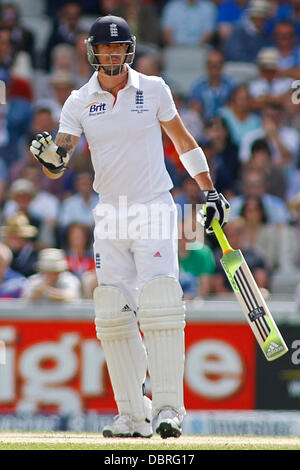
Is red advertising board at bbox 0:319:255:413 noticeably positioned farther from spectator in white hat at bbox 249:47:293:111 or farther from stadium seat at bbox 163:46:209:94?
stadium seat at bbox 163:46:209:94

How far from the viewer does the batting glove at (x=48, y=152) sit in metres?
6.45

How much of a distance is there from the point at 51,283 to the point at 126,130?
4087mm

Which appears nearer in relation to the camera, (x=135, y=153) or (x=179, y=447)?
(x=179, y=447)

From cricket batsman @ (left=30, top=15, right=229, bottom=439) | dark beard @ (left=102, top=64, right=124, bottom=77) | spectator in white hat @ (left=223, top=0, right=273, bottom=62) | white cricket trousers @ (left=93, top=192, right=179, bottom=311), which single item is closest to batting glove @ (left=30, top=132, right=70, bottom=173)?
cricket batsman @ (left=30, top=15, right=229, bottom=439)

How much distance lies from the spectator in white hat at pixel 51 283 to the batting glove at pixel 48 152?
12.5ft

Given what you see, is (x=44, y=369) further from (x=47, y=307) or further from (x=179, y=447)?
(x=179, y=447)

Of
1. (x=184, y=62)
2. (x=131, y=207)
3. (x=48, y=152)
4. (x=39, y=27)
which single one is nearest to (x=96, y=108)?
(x=48, y=152)

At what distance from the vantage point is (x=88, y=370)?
10.1 metres

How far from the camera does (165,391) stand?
648 centimetres

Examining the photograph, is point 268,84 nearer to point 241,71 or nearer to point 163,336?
point 241,71

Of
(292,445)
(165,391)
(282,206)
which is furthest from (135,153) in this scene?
(282,206)

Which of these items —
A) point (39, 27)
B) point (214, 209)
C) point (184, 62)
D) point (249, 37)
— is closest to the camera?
point (214, 209)

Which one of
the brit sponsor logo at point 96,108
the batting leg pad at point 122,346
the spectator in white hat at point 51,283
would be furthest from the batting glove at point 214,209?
the spectator in white hat at point 51,283
